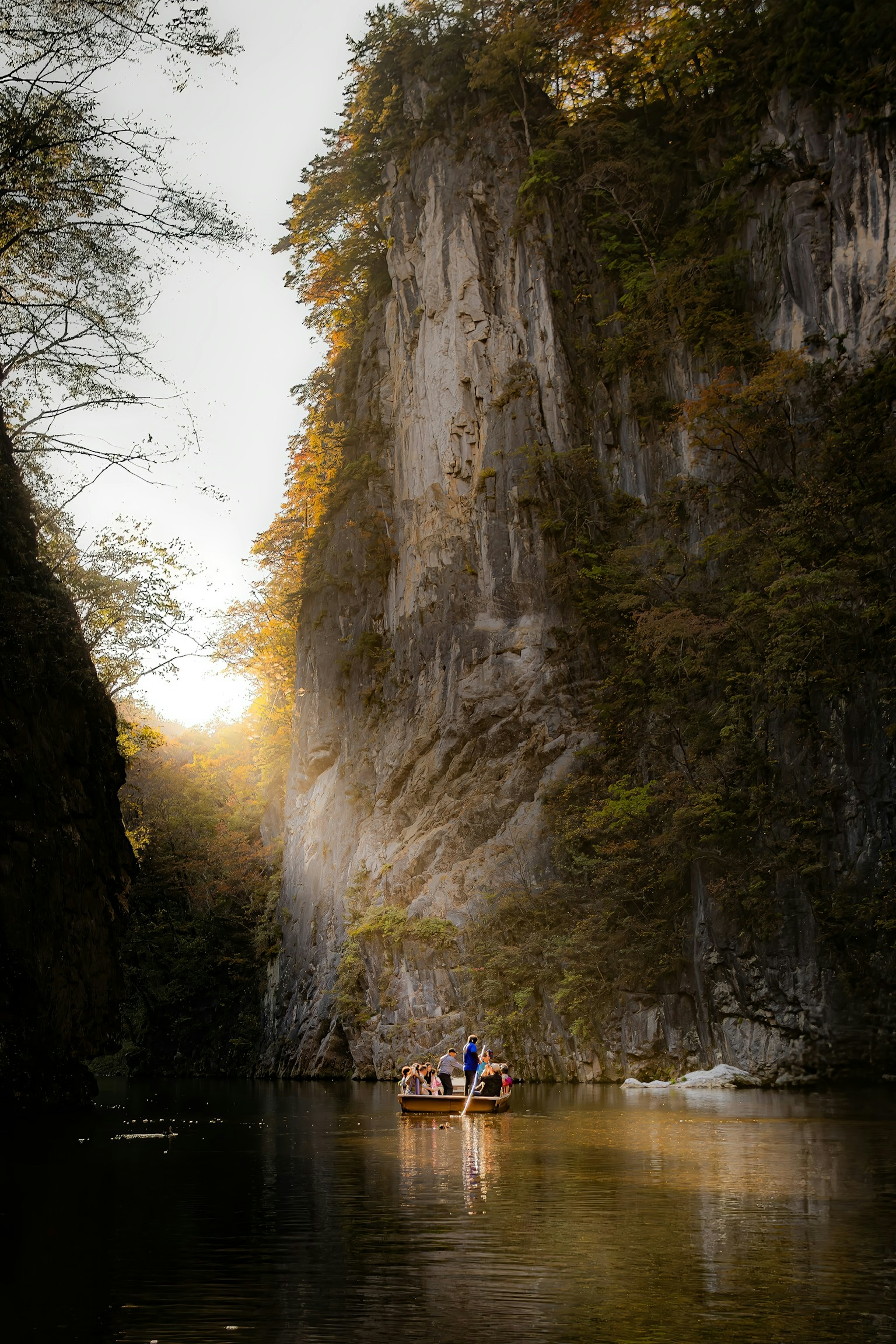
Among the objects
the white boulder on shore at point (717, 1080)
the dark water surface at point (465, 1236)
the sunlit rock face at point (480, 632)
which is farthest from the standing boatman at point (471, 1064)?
the sunlit rock face at point (480, 632)

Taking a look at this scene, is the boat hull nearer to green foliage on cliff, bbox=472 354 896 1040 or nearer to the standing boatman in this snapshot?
the standing boatman

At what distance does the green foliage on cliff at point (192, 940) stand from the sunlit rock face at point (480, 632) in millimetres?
4092

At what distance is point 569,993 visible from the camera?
2658cm

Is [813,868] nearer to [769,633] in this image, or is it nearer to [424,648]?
[769,633]

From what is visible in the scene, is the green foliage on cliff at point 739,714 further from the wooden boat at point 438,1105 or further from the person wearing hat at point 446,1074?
the wooden boat at point 438,1105

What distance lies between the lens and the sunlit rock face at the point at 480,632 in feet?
83.4

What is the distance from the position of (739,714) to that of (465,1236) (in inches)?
765

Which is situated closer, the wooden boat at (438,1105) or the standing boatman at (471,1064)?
the wooden boat at (438,1105)

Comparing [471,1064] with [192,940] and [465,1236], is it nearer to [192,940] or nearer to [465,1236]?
[465,1236]

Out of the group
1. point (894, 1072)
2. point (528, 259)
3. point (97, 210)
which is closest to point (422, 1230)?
point (894, 1072)

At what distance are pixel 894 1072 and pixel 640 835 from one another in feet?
27.1

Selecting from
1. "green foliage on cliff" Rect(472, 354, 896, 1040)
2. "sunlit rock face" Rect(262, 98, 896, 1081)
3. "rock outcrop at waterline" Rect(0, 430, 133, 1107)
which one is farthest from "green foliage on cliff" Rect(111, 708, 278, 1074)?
"rock outcrop at waterline" Rect(0, 430, 133, 1107)

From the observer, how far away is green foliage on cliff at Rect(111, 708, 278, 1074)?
44438mm

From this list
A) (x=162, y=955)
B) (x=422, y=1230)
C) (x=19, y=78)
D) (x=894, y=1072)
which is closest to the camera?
(x=422, y=1230)
